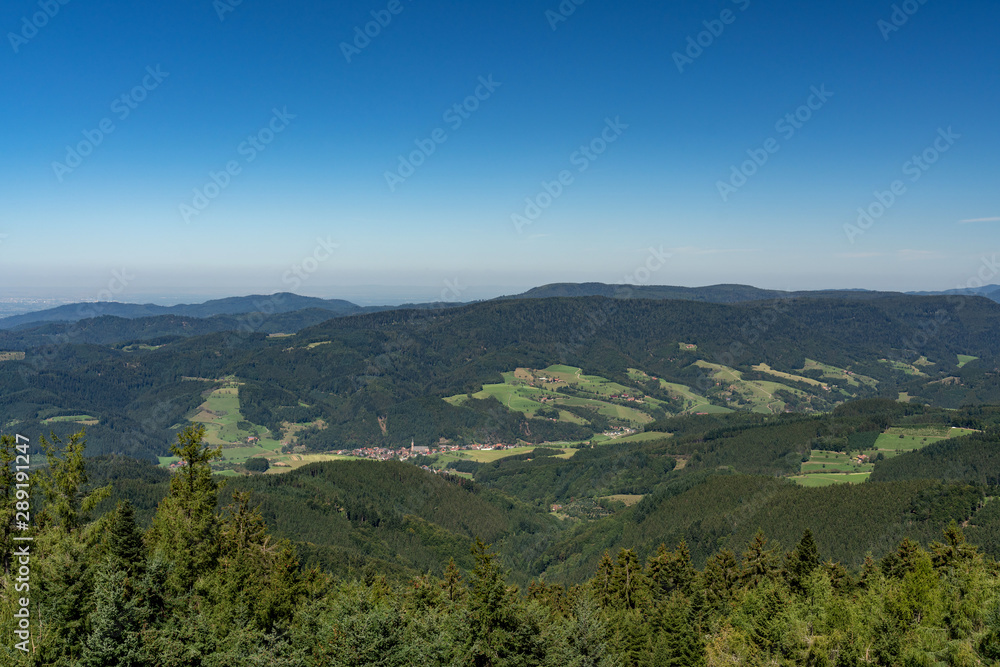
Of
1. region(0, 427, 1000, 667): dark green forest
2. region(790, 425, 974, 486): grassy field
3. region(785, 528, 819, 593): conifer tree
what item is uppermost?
region(0, 427, 1000, 667): dark green forest

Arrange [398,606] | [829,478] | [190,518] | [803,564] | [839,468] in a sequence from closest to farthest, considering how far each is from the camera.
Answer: [398,606]
[190,518]
[803,564]
[829,478]
[839,468]

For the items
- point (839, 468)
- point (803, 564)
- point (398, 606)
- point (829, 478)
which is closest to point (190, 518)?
point (398, 606)

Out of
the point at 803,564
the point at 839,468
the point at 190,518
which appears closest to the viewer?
the point at 190,518

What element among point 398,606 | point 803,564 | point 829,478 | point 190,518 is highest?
point 190,518

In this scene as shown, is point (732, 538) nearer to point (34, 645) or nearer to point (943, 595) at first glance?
point (943, 595)

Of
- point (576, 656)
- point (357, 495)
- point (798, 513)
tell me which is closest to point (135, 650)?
point (576, 656)

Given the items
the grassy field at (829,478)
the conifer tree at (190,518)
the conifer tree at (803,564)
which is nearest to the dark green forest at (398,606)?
the conifer tree at (190,518)

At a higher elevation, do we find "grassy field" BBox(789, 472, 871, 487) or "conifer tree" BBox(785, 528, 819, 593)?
"conifer tree" BBox(785, 528, 819, 593)

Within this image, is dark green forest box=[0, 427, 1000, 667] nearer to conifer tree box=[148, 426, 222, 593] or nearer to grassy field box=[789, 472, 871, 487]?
conifer tree box=[148, 426, 222, 593]

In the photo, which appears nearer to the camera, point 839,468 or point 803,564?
point 803,564

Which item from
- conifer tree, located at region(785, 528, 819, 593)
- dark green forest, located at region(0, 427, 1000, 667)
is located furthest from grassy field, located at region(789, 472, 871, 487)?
conifer tree, located at region(785, 528, 819, 593)

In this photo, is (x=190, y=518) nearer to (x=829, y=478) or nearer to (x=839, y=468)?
(x=829, y=478)

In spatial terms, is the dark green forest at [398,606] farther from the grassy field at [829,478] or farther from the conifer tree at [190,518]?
the grassy field at [829,478]
